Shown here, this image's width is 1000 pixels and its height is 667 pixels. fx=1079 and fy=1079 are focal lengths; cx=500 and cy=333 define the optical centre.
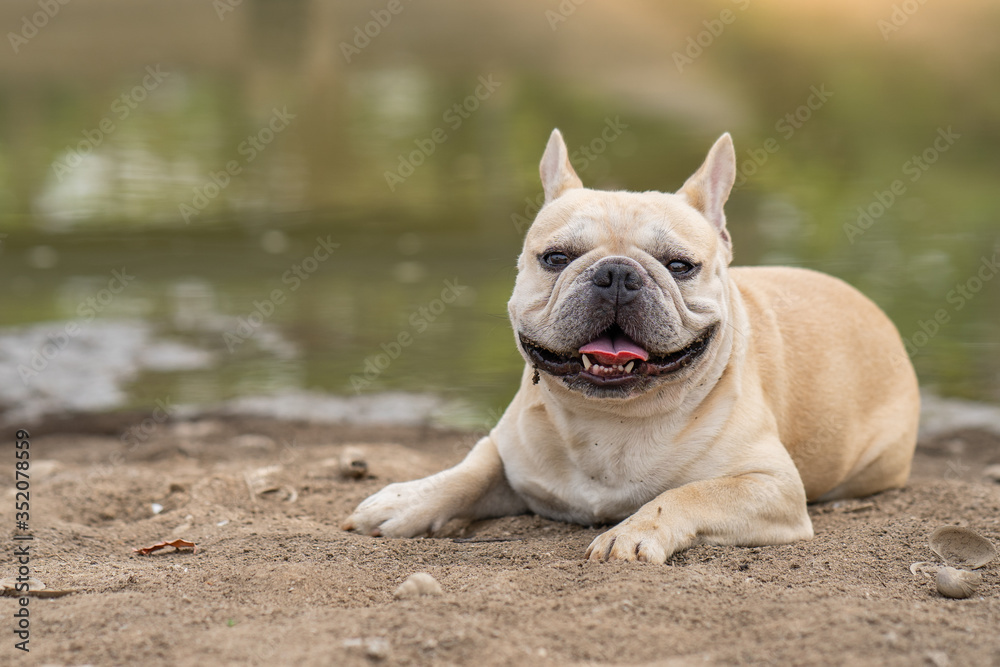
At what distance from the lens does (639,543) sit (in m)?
3.69

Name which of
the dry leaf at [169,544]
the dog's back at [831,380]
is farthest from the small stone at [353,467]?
the dog's back at [831,380]

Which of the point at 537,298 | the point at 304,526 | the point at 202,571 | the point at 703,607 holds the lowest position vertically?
the point at 304,526

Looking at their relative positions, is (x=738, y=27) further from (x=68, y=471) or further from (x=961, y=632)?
(x=961, y=632)

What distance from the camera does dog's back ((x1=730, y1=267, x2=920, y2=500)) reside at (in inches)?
185

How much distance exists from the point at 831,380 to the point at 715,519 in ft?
4.10

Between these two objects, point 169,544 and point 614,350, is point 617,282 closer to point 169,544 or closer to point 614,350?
point 614,350

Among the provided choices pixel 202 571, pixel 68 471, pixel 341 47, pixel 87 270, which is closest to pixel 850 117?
pixel 341 47

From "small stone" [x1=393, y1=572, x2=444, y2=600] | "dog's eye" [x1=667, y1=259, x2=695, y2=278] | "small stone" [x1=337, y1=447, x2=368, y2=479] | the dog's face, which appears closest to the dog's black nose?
the dog's face

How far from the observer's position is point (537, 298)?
13.3 ft

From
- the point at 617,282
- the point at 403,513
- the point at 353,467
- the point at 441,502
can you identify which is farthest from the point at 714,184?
the point at 353,467

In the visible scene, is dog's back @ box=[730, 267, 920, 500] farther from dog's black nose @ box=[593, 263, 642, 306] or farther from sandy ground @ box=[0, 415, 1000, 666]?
dog's black nose @ box=[593, 263, 642, 306]

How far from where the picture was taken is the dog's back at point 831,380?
469 centimetres

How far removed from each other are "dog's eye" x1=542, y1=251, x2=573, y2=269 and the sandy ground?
1051 millimetres

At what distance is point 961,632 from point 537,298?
1855mm
